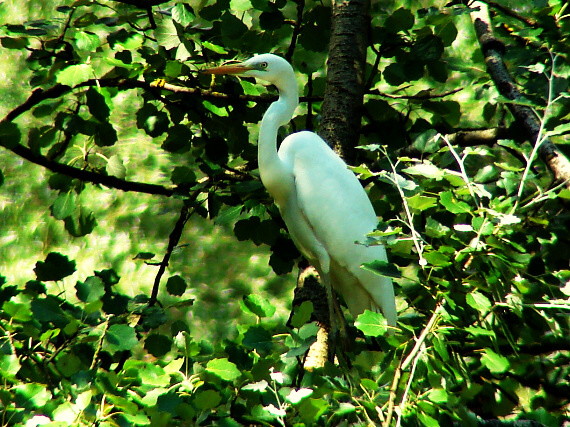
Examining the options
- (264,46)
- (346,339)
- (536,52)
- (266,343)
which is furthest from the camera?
(264,46)

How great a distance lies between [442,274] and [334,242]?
31.3 inches

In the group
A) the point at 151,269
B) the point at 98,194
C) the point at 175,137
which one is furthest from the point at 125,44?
the point at 98,194

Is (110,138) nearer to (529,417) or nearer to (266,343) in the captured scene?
(266,343)

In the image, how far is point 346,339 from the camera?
6.10 ft

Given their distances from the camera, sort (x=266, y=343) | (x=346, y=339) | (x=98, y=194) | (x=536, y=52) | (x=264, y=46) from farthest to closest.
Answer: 1. (x=98, y=194)
2. (x=264, y=46)
3. (x=346, y=339)
4. (x=536, y=52)
5. (x=266, y=343)

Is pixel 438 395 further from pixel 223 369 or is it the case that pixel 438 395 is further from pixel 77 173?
pixel 77 173

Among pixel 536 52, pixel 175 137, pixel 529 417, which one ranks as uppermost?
pixel 536 52

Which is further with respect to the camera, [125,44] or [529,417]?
[125,44]

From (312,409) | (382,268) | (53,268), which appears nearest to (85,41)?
(53,268)

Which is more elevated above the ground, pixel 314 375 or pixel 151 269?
pixel 314 375

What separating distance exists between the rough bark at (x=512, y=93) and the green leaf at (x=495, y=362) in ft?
1.32

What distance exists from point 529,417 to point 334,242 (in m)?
0.88

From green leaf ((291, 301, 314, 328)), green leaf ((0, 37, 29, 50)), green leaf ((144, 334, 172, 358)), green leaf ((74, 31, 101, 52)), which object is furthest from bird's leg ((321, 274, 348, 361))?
green leaf ((0, 37, 29, 50))

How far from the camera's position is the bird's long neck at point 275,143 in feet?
6.25
